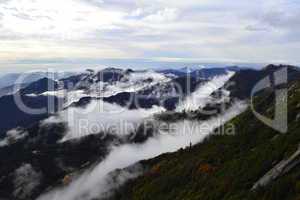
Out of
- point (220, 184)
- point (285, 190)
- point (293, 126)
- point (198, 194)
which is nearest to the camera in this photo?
point (285, 190)

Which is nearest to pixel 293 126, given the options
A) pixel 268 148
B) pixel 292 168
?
pixel 268 148

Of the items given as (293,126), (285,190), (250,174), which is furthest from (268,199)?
A: (293,126)

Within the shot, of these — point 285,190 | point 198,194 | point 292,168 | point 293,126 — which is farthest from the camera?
point 293,126

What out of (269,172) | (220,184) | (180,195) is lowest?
(180,195)

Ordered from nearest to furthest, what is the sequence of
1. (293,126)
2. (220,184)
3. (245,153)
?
(220,184) → (293,126) → (245,153)

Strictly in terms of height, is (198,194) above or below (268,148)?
below

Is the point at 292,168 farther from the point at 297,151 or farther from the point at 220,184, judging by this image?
the point at 220,184

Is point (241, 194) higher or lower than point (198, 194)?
higher

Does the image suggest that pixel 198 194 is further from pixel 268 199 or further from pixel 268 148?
pixel 268 199

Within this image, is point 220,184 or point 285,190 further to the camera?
point 220,184

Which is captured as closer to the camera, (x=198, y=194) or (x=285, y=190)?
(x=285, y=190)
